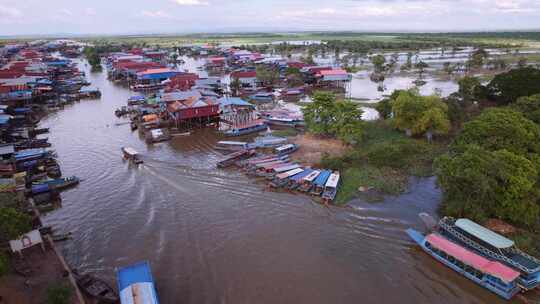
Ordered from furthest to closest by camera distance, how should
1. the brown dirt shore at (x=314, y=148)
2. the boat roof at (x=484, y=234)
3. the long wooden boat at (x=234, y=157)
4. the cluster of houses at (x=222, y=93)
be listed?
the cluster of houses at (x=222, y=93) < the brown dirt shore at (x=314, y=148) < the long wooden boat at (x=234, y=157) < the boat roof at (x=484, y=234)

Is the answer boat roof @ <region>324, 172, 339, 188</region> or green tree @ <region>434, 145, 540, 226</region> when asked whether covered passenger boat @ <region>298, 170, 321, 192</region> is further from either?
green tree @ <region>434, 145, 540, 226</region>

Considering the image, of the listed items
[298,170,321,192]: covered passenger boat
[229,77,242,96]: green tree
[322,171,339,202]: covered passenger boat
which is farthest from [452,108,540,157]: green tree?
[229,77,242,96]: green tree

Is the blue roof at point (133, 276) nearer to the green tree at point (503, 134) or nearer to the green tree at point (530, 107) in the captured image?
the green tree at point (503, 134)

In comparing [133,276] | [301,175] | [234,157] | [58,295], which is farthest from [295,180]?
[58,295]

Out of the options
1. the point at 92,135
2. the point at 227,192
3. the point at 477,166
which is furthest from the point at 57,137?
the point at 477,166

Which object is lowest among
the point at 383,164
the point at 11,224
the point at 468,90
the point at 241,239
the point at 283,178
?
the point at 241,239

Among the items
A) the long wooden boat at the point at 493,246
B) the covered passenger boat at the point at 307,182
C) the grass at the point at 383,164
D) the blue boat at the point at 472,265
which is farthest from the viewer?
the grass at the point at 383,164

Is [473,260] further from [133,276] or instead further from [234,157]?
[234,157]

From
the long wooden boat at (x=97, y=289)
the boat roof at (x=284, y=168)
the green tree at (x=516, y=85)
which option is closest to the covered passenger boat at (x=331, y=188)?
the boat roof at (x=284, y=168)
